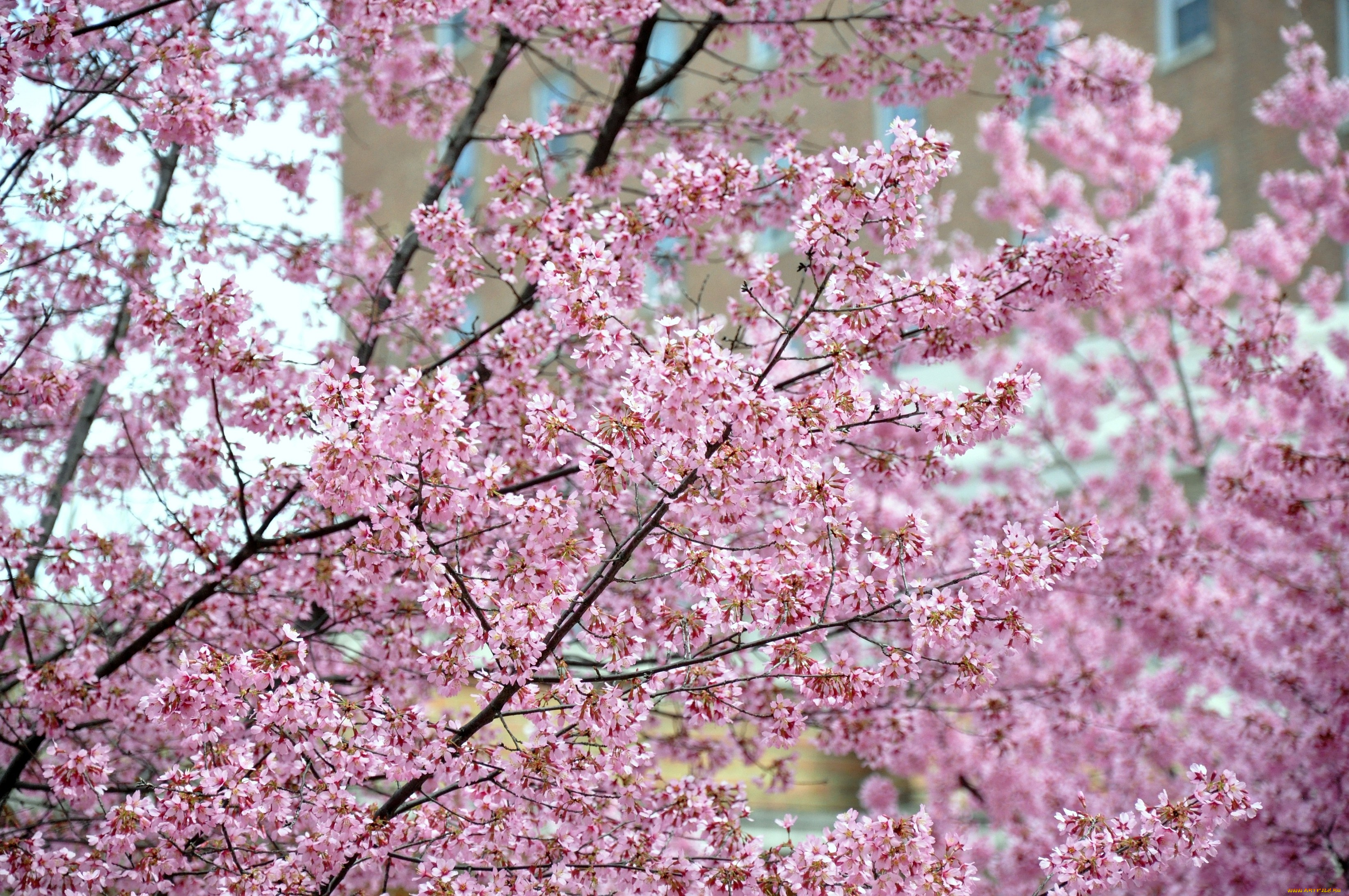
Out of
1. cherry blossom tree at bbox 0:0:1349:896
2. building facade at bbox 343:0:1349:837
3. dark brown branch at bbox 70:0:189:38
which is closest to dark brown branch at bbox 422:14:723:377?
cherry blossom tree at bbox 0:0:1349:896

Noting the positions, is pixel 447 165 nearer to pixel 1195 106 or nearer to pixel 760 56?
pixel 1195 106

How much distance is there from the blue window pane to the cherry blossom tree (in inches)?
522

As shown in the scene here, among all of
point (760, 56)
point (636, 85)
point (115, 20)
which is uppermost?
point (760, 56)

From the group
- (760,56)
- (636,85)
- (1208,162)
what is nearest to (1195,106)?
(1208,162)

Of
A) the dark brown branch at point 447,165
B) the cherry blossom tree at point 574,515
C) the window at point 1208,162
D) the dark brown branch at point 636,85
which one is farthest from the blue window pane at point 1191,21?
the dark brown branch at point 447,165

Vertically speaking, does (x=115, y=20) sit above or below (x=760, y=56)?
below

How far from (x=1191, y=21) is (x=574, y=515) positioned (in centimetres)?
1976

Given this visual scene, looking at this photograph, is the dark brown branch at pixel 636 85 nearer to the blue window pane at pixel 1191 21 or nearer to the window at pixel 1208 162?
the window at pixel 1208 162

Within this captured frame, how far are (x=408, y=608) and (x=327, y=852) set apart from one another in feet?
4.66

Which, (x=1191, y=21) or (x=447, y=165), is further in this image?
(x=1191, y=21)

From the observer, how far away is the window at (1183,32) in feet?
61.5

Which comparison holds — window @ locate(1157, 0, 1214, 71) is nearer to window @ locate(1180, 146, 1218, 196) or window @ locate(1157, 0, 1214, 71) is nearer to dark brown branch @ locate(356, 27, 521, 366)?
window @ locate(1180, 146, 1218, 196)

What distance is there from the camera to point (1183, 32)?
19.2m

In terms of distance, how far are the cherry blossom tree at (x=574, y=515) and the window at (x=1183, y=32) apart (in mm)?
12951
